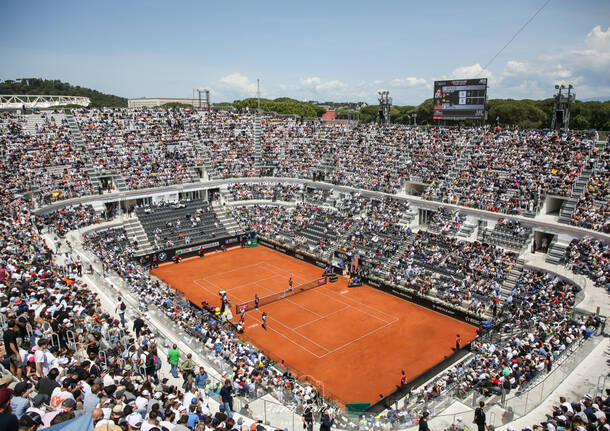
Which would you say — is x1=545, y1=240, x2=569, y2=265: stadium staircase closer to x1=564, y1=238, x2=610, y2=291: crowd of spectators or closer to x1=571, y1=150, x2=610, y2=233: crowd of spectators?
x1=564, y1=238, x2=610, y2=291: crowd of spectators

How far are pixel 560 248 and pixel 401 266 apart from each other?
39.1 feet

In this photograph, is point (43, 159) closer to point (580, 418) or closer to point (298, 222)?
point (298, 222)

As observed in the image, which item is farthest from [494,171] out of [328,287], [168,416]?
[168,416]

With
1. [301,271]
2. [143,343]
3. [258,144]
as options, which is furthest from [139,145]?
[143,343]

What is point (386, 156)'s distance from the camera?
1993 inches

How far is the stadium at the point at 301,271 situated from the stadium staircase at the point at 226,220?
20cm

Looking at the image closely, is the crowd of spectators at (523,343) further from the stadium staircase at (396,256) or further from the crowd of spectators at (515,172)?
the stadium staircase at (396,256)

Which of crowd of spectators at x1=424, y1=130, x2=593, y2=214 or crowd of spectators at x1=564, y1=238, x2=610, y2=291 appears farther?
crowd of spectators at x1=424, y1=130, x2=593, y2=214

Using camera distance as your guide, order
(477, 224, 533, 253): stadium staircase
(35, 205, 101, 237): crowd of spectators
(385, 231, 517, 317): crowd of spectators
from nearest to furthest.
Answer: (385, 231, 517, 317): crowd of spectators < (477, 224, 533, 253): stadium staircase < (35, 205, 101, 237): crowd of spectators

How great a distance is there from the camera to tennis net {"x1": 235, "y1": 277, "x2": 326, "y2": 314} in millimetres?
31594

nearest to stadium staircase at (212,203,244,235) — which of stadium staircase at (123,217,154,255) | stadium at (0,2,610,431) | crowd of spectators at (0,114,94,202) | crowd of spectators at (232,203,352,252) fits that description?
stadium at (0,2,610,431)

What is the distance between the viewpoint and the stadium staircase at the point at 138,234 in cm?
4228

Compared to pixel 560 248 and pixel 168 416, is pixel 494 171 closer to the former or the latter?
pixel 560 248

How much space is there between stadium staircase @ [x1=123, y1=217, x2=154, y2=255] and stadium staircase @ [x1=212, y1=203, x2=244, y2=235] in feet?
28.9
